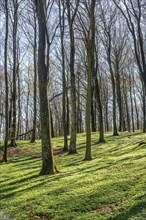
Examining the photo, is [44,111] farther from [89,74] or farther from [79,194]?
[79,194]

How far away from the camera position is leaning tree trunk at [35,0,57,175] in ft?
41.2

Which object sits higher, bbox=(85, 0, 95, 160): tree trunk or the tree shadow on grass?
bbox=(85, 0, 95, 160): tree trunk

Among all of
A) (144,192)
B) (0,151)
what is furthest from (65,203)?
(0,151)

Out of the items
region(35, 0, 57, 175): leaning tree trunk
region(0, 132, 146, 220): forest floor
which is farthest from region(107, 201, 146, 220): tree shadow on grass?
region(35, 0, 57, 175): leaning tree trunk

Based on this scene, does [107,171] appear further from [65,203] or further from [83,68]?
[83,68]

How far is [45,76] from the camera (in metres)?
12.9

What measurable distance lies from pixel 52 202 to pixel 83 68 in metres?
29.1

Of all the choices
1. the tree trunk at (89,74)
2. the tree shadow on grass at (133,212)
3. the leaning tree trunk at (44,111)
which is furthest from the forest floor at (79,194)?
the tree trunk at (89,74)

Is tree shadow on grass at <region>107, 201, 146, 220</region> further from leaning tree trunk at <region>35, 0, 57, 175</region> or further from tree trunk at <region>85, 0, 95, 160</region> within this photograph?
tree trunk at <region>85, 0, 95, 160</region>

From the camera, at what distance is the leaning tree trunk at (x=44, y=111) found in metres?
12.5

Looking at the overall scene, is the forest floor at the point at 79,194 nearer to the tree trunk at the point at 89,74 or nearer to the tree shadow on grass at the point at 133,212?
the tree shadow on grass at the point at 133,212

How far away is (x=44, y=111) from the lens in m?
12.9

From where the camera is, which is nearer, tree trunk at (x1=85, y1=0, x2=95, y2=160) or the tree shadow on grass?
the tree shadow on grass

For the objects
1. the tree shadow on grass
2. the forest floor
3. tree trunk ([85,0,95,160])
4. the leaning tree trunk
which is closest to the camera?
the tree shadow on grass
